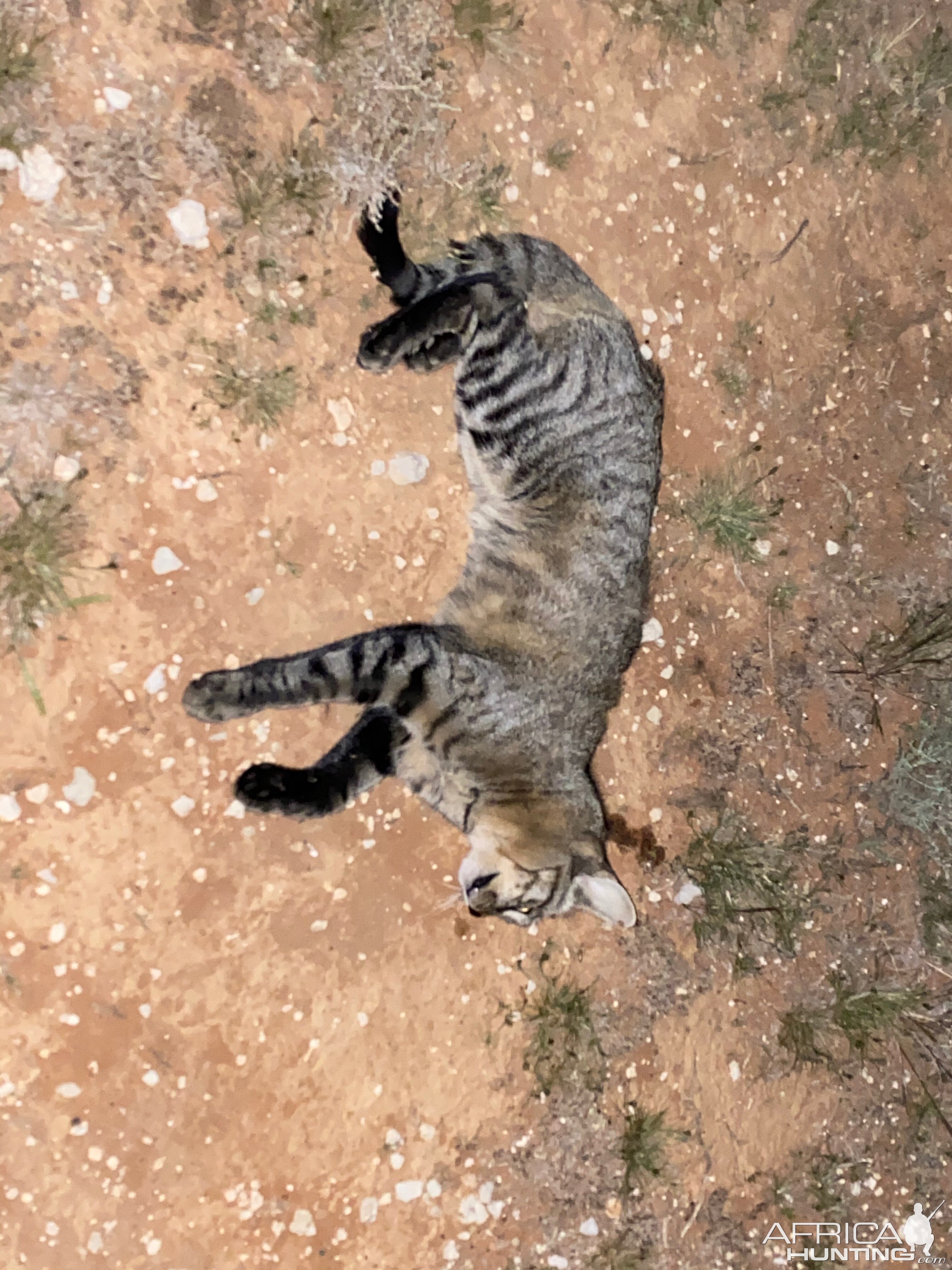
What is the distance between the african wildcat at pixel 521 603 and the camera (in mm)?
3031

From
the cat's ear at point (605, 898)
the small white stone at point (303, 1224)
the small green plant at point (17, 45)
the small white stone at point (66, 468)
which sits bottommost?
the small white stone at point (303, 1224)

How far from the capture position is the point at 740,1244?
13.1ft

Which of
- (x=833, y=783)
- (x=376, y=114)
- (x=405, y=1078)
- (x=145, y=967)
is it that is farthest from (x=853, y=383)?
(x=145, y=967)

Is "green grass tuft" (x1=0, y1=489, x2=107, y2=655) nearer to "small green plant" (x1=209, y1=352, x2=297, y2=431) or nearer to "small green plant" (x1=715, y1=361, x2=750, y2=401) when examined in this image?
"small green plant" (x1=209, y1=352, x2=297, y2=431)

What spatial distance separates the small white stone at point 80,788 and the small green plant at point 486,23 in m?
3.60

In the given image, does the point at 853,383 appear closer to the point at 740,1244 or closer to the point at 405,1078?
the point at 405,1078

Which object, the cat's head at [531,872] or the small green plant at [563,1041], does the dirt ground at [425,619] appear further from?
the cat's head at [531,872]

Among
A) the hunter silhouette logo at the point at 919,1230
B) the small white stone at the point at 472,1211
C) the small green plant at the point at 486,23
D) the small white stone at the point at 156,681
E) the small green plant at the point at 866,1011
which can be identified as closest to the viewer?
the small white stone at the point at 156,681

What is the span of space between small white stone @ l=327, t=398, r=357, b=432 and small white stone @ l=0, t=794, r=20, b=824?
1984mm

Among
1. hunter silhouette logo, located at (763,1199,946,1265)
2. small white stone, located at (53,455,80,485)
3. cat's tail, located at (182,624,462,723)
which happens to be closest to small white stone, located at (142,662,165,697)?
cat's tail, located at (182,624,462,723)

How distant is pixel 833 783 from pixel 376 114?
163 inches

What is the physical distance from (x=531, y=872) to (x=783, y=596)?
2275 mm

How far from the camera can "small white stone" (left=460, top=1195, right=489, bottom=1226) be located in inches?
138

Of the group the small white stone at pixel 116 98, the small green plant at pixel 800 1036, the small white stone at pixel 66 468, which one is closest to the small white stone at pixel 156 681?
the small white stone at pixel 66 468
